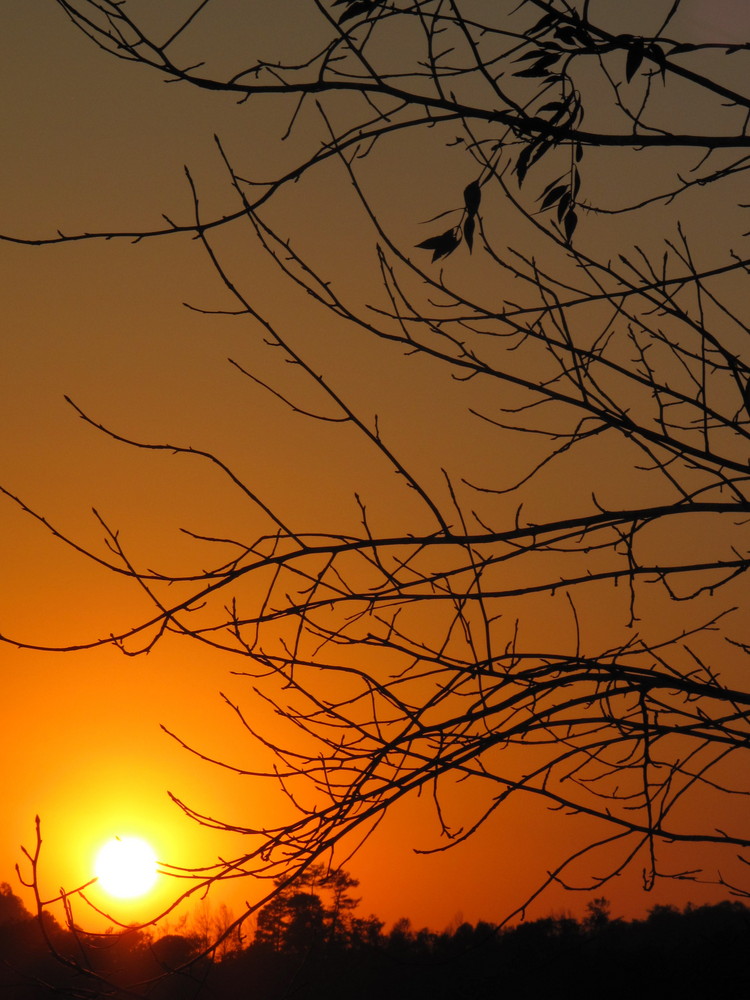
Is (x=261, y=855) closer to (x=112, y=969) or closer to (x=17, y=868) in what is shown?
(x=112, y=969)

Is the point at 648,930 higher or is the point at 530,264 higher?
the point at 530,264

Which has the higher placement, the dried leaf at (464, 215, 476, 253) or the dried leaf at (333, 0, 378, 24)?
the dried leaf at (333, 0, 378, 24)

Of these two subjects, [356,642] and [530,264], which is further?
[530,264]

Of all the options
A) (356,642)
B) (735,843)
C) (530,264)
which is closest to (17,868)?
(356,642)

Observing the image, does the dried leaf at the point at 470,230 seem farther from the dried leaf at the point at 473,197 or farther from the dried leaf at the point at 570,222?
the dried leaf at the point at 570,222

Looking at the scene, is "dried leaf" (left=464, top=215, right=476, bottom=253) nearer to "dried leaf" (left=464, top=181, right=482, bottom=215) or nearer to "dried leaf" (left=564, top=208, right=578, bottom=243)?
"dried leaf" (left=464, top=181, right=482, bottom=215)

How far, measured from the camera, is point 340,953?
4.11 metres

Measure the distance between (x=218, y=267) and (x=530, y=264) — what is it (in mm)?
1040

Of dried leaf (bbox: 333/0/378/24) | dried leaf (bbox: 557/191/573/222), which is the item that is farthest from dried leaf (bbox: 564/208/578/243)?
dried leaf (bbox: 333/0/378/24)

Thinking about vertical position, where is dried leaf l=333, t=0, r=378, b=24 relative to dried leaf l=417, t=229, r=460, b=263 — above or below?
above

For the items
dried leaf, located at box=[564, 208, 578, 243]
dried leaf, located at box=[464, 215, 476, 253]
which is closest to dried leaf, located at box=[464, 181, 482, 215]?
dried leaf, located at box=[464, 215, 476, 253]

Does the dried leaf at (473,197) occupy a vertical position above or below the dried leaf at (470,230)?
above

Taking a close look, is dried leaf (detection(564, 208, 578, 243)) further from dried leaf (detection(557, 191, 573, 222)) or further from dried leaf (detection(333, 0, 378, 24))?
dried leaf (detection(333, 0, 378, 24))

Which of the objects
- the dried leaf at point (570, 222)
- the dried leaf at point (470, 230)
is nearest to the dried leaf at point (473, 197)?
the dried leaf at point (470, 230)
